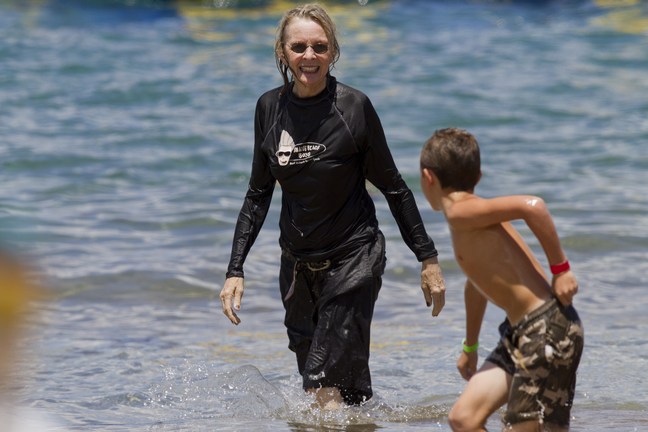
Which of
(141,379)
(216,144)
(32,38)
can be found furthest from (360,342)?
(32,38)

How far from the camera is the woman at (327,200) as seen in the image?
15.6 feet

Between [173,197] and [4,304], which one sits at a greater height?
[4,304]

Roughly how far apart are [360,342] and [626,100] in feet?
40.1

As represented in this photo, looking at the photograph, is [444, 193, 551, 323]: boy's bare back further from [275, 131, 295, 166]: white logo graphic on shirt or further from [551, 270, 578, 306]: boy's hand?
[275, 131, 295, 166]: white logo graphic on shirt

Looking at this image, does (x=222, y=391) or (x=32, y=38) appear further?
(x=32, y=38)

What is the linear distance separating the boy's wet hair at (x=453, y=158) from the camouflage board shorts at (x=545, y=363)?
488mm

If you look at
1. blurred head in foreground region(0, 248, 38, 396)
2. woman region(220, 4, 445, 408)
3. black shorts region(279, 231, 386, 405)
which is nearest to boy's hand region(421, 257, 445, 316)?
woman region(220, 4, 445, 408)

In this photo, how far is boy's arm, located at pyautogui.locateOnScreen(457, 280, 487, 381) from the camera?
13.3 feet

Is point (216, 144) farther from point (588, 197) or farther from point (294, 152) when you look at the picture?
point (294, 152)

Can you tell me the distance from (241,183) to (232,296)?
7.42 meters

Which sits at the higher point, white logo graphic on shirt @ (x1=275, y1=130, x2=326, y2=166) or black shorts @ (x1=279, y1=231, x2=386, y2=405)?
white logo graphic on shirt @ (x1=275, y1=130, x2=326, y2=166)

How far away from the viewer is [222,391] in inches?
239

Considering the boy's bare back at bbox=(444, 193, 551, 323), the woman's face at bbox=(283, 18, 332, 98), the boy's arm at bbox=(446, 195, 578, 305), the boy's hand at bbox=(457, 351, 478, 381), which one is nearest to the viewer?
the boy's arm at bbox=(446, 195, 578, 305)

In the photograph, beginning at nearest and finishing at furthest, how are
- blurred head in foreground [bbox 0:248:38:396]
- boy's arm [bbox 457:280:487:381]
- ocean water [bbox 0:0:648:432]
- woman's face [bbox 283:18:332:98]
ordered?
blurred head in foreground [bbox 0:248:38:396]
boy's arm [bbox 457:280:487:381]
woman's face [bbox 283:18:332:98]
ocean water [bbox 0:0:648:432]
